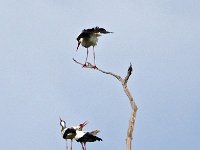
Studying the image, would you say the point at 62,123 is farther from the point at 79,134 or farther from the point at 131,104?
the point at 131,104

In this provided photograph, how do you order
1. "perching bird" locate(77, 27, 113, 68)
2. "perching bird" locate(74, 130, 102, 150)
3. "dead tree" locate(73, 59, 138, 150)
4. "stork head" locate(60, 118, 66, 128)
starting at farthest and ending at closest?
1. "perching bird" locate(77, 27, 113, 68)
2. "stork head" locate(60, 118, 66, 128)
3. "perching bird" locate(74, 130, 102, 150)
4. "dead tree" locate(73, 59, 138, 150)

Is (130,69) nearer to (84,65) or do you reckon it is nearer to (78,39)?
(84,65)

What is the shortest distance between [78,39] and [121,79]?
9.83m

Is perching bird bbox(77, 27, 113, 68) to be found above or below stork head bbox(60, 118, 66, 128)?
above

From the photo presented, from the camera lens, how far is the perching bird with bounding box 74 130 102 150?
27469mm

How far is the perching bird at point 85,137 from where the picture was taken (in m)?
27.5

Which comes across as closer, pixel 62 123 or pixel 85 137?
pixel 85 137

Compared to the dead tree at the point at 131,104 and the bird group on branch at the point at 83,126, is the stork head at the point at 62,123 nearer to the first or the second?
the bird group on branch at the point at 83,126

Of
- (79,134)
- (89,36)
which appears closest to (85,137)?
(79,134)

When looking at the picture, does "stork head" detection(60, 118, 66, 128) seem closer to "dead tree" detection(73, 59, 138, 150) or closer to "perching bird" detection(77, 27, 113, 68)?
"perching bird" detection(77, 27, 113, 68)

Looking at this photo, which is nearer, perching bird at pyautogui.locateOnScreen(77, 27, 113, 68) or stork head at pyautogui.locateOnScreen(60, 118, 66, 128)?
stork head at pyautogui.locateOnScreen(60, 118, 66, 128)

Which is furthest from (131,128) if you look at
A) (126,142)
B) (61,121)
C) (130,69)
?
(61,121)

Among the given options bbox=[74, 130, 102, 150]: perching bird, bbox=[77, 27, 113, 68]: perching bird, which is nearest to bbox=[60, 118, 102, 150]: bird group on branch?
bbox=[74, 130, 102, 150]: perching bird

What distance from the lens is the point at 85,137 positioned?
27906 mm
